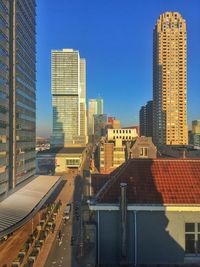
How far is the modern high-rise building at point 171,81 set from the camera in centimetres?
17812

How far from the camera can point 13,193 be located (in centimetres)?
6594

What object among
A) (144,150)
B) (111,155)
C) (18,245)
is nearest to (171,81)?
(111,155)

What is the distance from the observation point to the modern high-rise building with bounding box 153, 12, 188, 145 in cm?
17812

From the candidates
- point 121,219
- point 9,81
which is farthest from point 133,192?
point 9,81

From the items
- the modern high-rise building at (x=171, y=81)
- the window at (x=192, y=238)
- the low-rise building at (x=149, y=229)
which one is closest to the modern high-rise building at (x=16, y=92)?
the low-rise building at (x=149, y=229)

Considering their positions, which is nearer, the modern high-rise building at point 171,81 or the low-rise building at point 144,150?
the low-rise building at point 144,150

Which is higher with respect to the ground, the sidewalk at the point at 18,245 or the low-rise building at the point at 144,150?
the low-rise building at the point at 144,150

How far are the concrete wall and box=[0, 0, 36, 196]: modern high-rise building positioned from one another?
48097mm

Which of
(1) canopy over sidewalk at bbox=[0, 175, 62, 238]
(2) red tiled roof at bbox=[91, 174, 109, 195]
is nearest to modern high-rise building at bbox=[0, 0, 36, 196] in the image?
(1) canopy over sidewalk at bbox=[0, 175, 62, 238]

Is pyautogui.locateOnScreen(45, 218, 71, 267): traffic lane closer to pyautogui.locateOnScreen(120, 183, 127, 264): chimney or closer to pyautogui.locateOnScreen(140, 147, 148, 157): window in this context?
pyautogui.locateOnScreen(120, 183, 127, 264): chimney

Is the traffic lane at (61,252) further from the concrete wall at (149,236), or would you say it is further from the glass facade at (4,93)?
the concrete wall at (149,236)

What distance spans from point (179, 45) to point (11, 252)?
16106 cm

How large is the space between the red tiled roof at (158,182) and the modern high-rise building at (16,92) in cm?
4703

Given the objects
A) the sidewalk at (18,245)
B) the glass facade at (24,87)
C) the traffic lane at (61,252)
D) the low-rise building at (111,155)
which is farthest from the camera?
the low-rise building at (111,155)
